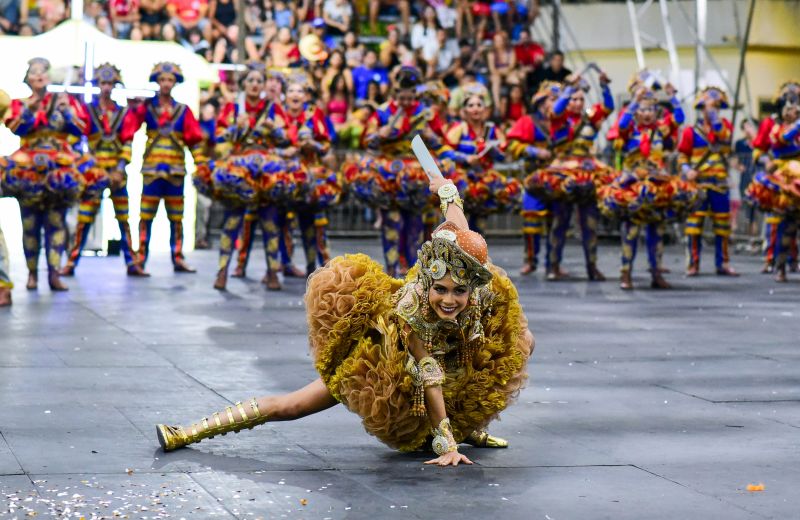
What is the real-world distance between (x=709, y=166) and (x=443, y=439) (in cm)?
1183

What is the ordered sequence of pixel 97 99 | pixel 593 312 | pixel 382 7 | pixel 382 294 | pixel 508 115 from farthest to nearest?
pixel 382 7
pixel 508 115
pixel 97 99
pixel 593 312
pixel 382 294

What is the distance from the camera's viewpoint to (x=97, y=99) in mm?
16734

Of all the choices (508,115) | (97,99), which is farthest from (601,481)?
(508,115)

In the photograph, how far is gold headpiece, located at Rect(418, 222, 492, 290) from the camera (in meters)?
6.26

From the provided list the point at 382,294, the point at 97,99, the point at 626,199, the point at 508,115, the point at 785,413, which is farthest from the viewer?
the point at 508,115

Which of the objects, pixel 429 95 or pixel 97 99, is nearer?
pixel 429 95

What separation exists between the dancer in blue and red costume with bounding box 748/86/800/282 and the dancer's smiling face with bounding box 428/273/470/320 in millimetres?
10643

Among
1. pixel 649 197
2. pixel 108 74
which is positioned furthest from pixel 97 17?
pixel 649 197

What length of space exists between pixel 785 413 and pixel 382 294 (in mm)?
2530

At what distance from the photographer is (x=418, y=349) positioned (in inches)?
254

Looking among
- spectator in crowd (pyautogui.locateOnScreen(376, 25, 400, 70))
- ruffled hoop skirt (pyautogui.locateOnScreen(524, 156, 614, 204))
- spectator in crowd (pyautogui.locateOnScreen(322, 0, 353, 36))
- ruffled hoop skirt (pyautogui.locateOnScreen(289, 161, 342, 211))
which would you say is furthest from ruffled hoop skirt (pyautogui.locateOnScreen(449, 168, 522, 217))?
spectator in crowd (pyautogui.locateOnScreen(322, 0, 353, 36))

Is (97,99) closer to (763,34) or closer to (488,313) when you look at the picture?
(488,313)

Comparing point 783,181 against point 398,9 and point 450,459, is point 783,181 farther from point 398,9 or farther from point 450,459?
point 450,459

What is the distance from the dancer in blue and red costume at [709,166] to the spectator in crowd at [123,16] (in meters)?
9.72
